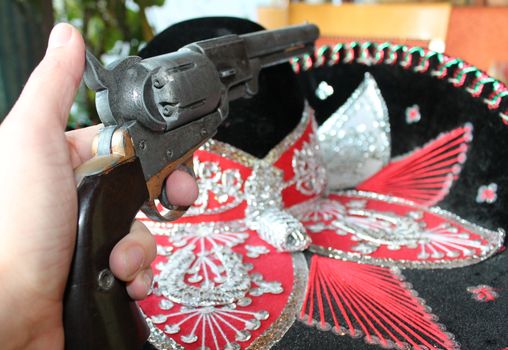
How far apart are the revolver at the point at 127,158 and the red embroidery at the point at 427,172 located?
45cm

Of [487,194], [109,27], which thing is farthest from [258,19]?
[487,194]

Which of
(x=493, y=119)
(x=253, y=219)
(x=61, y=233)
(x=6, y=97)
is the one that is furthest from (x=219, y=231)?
(x=6, y=97)

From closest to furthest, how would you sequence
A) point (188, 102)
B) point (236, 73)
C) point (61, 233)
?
point (61, 233)
point (188, 102)
point (236, 73)

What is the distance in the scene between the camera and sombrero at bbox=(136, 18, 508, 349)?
20.9 inches

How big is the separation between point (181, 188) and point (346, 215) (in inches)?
14.5

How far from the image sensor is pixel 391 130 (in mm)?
910

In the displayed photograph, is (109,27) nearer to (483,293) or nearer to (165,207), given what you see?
(165,207)

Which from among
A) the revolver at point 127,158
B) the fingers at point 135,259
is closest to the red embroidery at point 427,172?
the revolver at point 127,158

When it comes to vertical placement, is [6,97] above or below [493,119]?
below

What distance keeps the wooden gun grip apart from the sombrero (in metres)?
0.11

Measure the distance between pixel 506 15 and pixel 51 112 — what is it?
2197 mm

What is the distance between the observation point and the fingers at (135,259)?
1.32 ft

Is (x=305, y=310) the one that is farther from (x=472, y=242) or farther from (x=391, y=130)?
(x=391, y=130)

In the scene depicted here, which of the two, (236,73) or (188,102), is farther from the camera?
(236,73)
